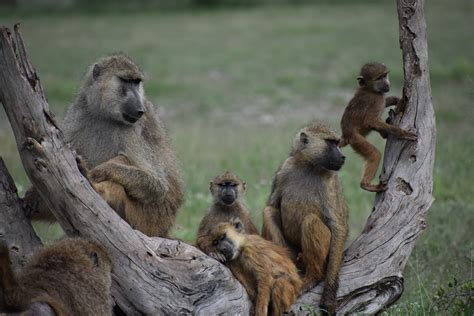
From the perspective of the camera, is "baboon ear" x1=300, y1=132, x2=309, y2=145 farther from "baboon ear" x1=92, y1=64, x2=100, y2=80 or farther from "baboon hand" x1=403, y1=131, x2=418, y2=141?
"baboon ear" x1=92, y1=64, x2=100, y2=80

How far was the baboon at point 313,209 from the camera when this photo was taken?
19.0 ft

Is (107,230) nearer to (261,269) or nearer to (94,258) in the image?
(94,258)

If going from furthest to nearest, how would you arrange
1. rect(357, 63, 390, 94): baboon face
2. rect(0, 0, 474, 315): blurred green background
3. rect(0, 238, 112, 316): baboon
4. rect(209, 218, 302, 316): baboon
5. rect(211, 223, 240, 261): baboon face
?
rect(0, 0, 474, 315): blurred green background
rect(357, 63, 390, 94): baboon face
rect(211, 223, 240, 261): baboon face
rect(209, 218, 302, 316): baboon
rect(0, 238, 112, 316): baboon

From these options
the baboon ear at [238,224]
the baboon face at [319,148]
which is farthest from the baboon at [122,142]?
the baboon face at [319,148]

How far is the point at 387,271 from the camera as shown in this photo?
5.80m

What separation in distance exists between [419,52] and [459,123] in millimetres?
8152

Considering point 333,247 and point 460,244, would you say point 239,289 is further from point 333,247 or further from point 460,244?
point 460,244

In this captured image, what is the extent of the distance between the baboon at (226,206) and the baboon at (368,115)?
1.04 meters

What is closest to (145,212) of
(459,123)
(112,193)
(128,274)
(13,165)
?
(112,193)

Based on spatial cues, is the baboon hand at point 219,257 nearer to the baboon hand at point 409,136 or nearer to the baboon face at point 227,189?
the baboon face at point 227,189

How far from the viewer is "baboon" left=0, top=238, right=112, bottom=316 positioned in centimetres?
446

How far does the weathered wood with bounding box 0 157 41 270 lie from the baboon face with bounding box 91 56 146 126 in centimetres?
99

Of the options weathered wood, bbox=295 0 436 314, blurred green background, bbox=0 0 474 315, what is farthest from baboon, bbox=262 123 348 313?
blurred green background, bbox=0 0 474 315

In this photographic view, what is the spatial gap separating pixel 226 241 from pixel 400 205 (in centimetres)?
144
